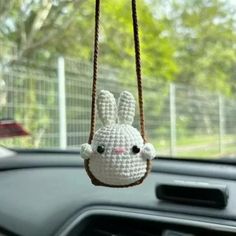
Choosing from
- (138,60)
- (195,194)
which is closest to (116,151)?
(138,60)

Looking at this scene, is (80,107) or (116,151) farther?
(80,107)

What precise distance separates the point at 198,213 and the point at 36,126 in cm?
152

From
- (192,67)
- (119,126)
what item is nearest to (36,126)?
(192,67)

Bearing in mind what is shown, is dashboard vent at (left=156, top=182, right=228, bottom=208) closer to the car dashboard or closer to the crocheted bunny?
the car dashboard

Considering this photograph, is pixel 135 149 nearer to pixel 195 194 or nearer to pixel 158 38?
pixel 195 194

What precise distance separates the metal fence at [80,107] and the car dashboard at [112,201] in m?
0.49

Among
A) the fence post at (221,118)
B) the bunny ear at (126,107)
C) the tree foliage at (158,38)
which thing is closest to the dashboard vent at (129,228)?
the bunny ear at (126,107)

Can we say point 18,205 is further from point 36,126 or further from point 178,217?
point 36,126

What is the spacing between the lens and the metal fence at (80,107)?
2.35 meters

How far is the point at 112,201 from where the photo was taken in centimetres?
139

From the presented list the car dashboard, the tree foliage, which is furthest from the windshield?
the car dashboard

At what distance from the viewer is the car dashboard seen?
1228 mm

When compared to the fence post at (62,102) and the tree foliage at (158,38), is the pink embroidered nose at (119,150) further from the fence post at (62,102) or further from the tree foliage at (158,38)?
the fence post at (62,102)

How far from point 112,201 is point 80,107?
120 centimetres
